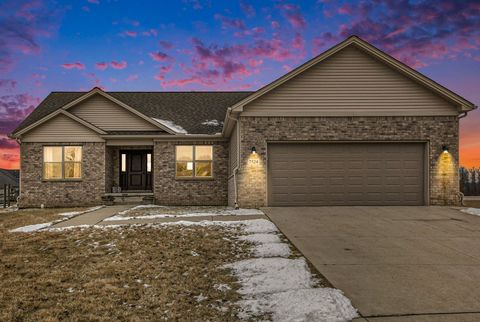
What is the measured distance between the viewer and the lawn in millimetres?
3773

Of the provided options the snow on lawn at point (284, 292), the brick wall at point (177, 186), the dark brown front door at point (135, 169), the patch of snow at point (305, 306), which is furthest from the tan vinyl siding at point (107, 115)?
the patch of snow at point (305, 306)

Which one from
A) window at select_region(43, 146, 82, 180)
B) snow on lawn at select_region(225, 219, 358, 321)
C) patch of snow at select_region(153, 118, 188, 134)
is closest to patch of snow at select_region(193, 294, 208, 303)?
snow on lawn at select_region(225, 219, 358, 321)

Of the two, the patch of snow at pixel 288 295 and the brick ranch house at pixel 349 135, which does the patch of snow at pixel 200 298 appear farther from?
the brick ranch house at pixel 349 135

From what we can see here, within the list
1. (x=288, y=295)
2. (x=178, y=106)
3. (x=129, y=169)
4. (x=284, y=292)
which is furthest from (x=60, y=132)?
(x=288, y=295)

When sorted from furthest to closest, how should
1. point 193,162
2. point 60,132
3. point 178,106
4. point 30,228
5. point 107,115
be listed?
point 178,106 < point 107,115 < point 193,162 < point 60,132 < point 30,228

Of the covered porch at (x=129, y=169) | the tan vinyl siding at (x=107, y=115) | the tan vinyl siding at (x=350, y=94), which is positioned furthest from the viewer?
the tan vinyl siding at (x=107, y=115)

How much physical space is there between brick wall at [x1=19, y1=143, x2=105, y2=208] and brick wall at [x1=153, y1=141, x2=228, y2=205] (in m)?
2.72

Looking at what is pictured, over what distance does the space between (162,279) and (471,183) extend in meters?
24.1

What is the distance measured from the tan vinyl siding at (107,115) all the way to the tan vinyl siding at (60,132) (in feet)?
2.91

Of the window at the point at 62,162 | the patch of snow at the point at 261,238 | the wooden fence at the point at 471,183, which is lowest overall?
the patch of snow at the point at 261,238

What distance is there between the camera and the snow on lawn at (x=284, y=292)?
141 inches

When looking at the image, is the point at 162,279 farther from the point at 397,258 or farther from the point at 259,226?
the point at 259,226

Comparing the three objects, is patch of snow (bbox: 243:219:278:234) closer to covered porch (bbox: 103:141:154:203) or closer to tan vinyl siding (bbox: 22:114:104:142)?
covered porch (bbox: 103:141:154:203)

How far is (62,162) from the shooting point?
1677cm
